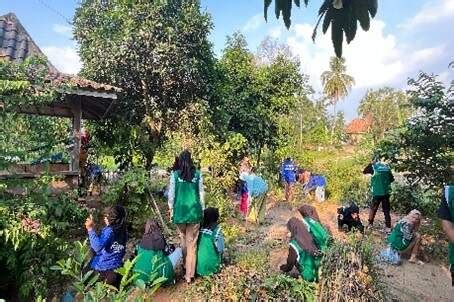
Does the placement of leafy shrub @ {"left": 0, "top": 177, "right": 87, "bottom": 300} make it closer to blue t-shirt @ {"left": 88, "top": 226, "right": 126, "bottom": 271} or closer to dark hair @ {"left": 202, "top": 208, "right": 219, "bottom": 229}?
blue t-shirt @ {"left": 88, "top": 226, "right": 126, "bottom": 271}

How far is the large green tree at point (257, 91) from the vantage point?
15.9m

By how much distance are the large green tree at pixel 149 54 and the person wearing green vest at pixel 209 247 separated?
575 centimetres

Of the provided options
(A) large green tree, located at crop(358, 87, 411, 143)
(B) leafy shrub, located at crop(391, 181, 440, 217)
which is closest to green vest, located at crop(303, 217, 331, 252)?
(B) leafy shrub, located at crop(391, 181, 440, 217)

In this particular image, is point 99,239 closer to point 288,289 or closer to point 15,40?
point 288,289

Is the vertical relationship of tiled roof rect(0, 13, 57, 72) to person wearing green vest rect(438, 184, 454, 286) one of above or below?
above

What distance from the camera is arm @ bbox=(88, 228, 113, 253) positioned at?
16.6 feet

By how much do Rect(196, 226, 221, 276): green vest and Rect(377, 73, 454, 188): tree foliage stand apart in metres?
4.42

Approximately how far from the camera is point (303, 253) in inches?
202

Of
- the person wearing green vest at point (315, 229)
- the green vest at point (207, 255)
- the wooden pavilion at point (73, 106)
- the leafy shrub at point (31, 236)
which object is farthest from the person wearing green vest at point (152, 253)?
the wooden pavilion at point (73, 106)

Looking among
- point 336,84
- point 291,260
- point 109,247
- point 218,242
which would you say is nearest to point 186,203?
point 218,242

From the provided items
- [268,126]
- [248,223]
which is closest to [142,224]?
[248,223]

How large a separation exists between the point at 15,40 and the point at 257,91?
304 inches

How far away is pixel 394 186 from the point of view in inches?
433

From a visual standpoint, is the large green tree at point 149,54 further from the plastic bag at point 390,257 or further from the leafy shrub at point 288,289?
the leafy shrub at point 288,289
